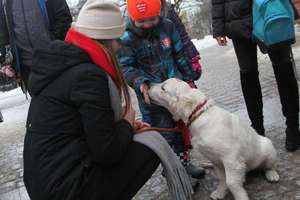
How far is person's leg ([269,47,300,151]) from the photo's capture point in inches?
173

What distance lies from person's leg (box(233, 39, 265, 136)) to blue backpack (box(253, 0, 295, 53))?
0.39m

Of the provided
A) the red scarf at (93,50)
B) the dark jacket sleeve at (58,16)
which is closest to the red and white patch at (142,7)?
the red scarf at (93,50)

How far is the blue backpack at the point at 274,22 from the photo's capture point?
4.12 meters

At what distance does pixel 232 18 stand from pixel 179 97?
3.86ft

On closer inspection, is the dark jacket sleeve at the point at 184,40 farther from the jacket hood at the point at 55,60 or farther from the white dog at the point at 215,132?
the jacket hood at the point at 55,60

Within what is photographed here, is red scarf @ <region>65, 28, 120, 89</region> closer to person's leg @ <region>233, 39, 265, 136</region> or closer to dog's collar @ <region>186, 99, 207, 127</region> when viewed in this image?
dog's collar @ <region>186, 99, 207, 127</region>

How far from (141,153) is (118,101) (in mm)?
371

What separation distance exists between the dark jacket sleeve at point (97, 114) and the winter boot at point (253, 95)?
2.09m

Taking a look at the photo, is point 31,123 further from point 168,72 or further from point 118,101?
point 168,72

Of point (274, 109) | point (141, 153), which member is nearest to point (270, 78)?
point (274, 109)

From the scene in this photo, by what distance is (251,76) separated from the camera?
4.76 metres

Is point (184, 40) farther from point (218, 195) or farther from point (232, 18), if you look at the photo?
point (218, 195)

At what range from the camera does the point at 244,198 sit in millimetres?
3686

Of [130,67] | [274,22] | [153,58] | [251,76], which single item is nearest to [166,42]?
[153,58]
